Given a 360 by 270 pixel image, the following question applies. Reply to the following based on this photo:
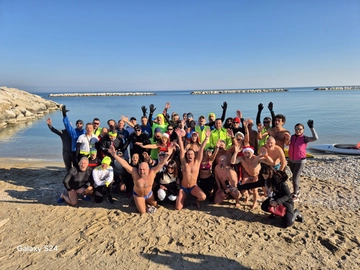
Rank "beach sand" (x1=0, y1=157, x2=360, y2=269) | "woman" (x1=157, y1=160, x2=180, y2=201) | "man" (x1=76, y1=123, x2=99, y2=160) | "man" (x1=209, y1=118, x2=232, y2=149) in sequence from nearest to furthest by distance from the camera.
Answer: "beach sand" (x1=0, y1=157, x2=360, y2=269)
"woman" (x1=157, y1=160, x2=180, y2=201)
"man" (x1=76, y1=123, x2=99, y2=160)
"man" (x1=209, y1=118, x2=232, y2=149)

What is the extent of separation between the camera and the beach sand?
3971 mm

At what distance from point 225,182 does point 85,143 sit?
Answer: 151 inches

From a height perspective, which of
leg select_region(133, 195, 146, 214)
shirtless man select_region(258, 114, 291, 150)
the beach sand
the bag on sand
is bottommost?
the beach sand

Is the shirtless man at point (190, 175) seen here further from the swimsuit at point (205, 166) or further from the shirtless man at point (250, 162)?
the shirtless man at point (250, 162)

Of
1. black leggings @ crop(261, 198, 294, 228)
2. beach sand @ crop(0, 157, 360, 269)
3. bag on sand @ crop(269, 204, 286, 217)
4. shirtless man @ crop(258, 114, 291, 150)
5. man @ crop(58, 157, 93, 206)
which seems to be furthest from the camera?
shirtless man @ crop(258, 114, 291, 150)

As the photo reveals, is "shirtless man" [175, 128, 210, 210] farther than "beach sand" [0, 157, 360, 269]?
Yes

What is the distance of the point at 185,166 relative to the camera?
572cm

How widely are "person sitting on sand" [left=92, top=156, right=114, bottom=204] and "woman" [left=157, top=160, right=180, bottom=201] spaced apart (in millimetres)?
1302

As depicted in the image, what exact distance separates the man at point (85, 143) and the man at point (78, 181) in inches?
20.1

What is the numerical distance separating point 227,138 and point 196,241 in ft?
10.2

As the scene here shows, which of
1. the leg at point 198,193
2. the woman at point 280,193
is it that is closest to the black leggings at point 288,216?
the woman at point 280,193

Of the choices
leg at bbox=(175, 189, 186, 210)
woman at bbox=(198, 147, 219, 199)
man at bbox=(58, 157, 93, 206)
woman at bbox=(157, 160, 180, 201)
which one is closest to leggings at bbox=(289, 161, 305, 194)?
woman at bbox=(198, 147, 219, 199)

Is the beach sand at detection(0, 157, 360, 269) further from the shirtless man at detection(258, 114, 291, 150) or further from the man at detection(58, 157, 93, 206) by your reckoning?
the shirtless man at detection(258, 114, 291, 150)

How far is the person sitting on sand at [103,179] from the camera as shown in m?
6.10
